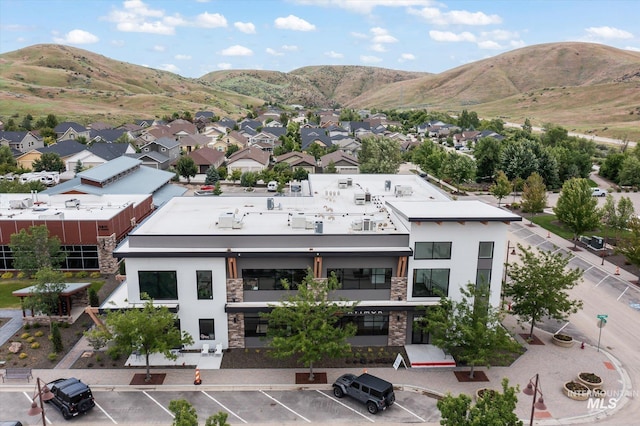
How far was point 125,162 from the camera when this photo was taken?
7462cm

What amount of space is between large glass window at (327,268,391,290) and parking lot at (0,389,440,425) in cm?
700

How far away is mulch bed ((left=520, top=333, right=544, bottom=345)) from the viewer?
3462 centimetres

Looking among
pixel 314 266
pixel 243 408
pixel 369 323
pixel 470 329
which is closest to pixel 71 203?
pixel 314 266

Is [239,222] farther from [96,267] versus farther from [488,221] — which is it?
[96,267]

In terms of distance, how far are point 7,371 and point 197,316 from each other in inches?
447

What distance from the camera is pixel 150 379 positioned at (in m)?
29.4

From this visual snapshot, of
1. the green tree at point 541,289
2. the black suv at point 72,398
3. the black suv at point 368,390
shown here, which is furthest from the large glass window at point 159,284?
the green tree at point 541,289

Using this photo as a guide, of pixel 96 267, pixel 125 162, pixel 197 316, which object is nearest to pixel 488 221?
pixel 197 316

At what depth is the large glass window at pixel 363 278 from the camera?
3228 cm

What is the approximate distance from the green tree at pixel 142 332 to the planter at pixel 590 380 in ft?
79.9

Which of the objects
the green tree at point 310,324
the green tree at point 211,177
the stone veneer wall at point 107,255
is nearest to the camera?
the green tree at point 310,324

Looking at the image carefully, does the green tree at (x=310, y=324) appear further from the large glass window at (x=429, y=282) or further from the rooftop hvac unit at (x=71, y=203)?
the rooftop hvac unit at (x=71, y=203)

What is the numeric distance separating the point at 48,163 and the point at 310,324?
8607cm

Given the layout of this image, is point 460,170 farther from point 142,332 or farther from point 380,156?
point 142,332
